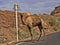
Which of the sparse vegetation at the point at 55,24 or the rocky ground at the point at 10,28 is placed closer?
the rocky ground at the point at 10,28

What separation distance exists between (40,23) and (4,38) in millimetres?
3377

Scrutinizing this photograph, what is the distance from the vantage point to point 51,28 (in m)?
38.3

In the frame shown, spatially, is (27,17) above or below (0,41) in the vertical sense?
above

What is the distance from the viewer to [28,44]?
811 inches

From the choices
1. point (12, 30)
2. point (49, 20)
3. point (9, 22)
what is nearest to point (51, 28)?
point (49, 20)

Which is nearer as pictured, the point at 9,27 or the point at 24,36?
the point at 24,36

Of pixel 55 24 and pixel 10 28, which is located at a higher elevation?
pixel 10 28

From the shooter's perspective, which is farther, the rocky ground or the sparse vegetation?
the sparse vegetation

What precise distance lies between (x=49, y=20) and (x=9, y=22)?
1004 centimetres

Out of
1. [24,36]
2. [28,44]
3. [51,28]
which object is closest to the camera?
[28,44]

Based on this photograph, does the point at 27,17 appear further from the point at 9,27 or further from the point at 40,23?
the point at 9,27

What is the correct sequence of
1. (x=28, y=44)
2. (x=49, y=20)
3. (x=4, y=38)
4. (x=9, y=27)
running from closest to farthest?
(x=28, y=44)
(x=4, y=38)
(x=9, y=27)
(x=49, y=20)

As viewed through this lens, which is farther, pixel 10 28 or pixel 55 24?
pixel 55 24

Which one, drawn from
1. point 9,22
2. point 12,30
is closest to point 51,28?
point 9,22
